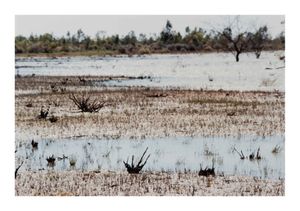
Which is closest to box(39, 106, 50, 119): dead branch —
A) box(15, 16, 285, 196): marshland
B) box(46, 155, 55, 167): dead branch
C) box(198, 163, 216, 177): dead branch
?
box(15, 16, 285, 196): marshland

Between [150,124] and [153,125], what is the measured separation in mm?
63

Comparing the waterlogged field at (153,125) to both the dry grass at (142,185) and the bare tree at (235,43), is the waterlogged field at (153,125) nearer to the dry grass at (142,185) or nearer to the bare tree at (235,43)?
the dry grass at (142,185)

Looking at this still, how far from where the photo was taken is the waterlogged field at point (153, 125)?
15.0m

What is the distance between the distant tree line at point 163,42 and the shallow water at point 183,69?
114mm

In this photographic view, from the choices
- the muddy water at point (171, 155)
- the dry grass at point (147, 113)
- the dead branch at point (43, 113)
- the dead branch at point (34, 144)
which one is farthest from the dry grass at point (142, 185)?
the dead branch at point (43, 113)

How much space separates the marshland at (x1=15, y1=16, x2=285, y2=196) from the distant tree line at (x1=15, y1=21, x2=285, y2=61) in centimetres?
12

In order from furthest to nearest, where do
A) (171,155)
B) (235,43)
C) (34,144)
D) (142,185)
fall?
1. (235,43)
2. (34,144)
3. (171,155)
4. (142,185)

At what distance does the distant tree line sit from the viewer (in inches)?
614

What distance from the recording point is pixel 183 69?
1602cm

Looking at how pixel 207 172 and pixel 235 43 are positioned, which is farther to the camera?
pixel 235 43

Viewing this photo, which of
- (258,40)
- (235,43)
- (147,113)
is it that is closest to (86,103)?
(147,113)

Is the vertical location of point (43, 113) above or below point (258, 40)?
below

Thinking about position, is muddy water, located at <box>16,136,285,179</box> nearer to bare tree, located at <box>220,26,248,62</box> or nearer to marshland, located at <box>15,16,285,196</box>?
marshland, located at <box>15,16,285,196</box>

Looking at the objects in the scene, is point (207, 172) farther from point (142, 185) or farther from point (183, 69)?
point (183, 69)
